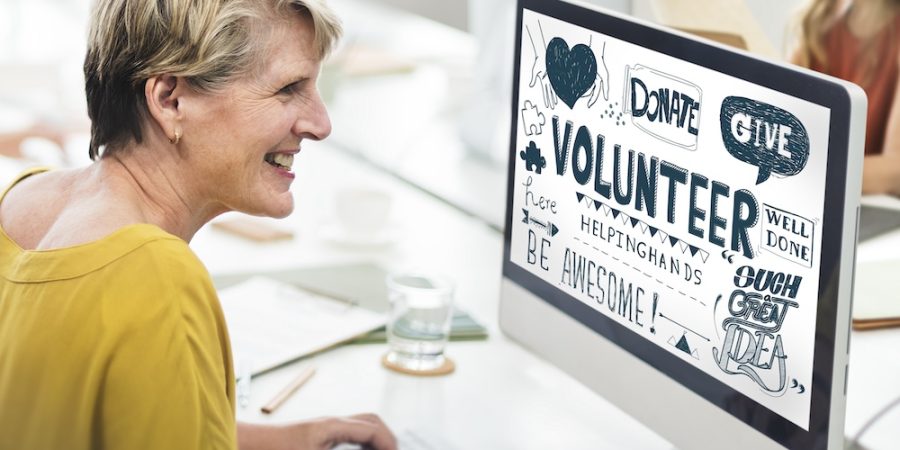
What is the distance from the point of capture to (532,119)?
1415 millimetres

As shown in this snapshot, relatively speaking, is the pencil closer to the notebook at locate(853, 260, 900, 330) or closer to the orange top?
the notebook at locate(853, 260, 900, 330)

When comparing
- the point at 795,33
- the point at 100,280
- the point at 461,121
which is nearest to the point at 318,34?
the point at 100,280

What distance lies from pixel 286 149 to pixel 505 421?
459 millimetres

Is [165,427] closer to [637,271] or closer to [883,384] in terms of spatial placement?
[637,271]

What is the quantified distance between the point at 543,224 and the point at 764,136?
373 millimetres

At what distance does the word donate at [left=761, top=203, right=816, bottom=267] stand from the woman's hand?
1.76 ft

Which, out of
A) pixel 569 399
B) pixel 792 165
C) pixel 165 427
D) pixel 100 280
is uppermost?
pixel 792 165

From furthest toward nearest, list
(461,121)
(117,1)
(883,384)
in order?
(461,121) → (883,384) → (117,1)

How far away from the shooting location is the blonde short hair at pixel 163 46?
1.16 meters

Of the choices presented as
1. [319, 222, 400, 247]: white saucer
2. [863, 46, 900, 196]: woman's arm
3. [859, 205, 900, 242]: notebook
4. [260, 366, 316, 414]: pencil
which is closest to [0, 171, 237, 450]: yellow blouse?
[260, 366, 316, 414]: pencil

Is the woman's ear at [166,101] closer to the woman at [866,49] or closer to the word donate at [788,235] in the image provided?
the word donate at [788,235]

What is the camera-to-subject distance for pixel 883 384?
1.57 m

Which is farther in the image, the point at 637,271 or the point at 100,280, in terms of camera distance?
the point at 637,271

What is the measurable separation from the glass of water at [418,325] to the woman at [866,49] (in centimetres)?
156
